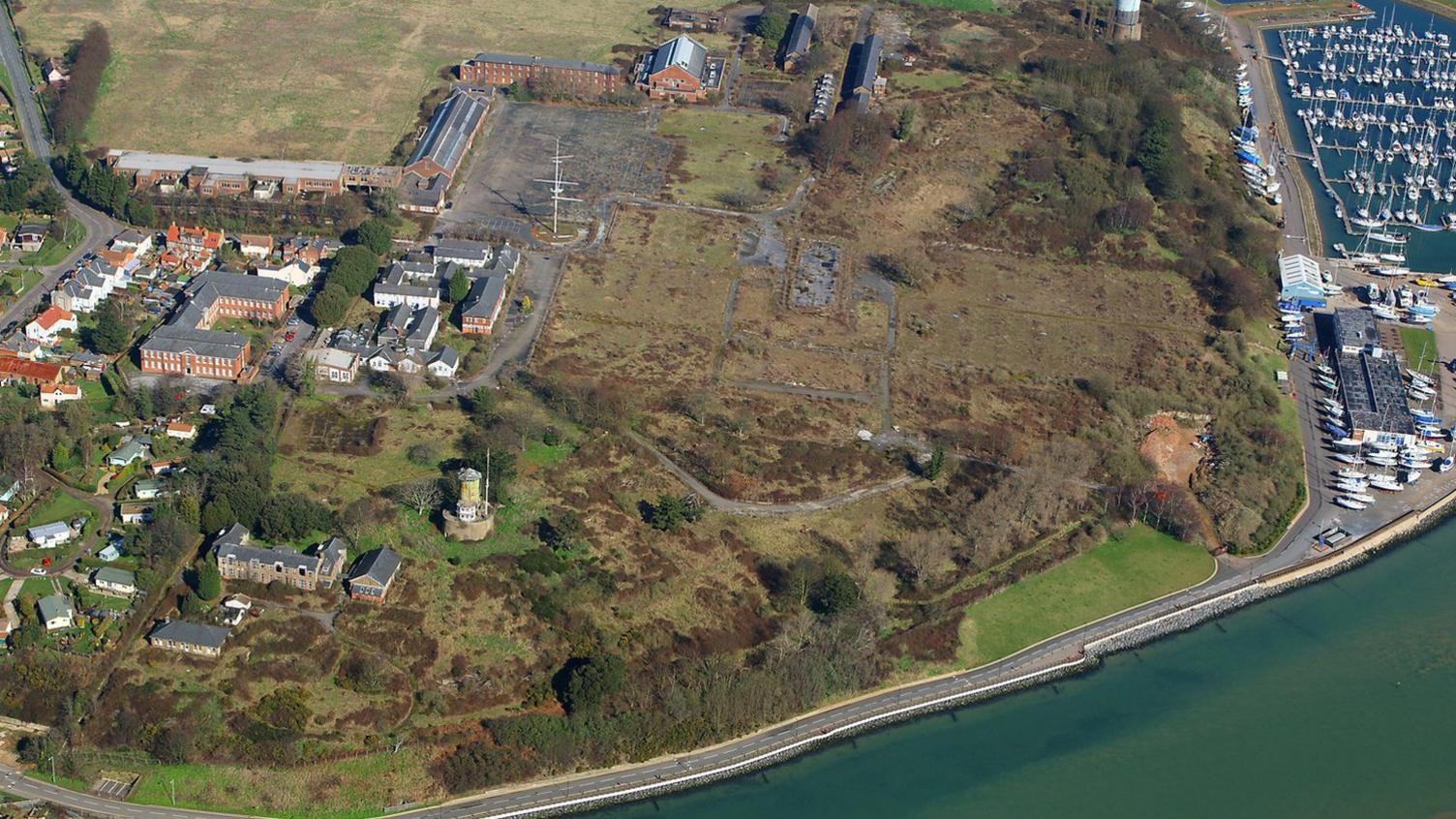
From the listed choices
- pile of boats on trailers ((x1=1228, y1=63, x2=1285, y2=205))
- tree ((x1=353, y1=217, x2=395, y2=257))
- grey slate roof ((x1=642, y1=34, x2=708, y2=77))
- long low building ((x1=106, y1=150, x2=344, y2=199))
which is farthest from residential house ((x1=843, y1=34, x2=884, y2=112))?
long low building ((x1=106, y1=150, x2=344, y2=199))

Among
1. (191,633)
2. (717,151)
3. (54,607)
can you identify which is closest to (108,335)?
(54,607)

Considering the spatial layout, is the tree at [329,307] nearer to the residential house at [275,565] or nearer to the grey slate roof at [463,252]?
the grey slate roof at [463,252]

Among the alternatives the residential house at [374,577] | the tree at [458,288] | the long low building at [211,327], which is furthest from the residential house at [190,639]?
the tree at [458,288]

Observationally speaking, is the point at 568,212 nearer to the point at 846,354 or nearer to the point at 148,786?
the point at 846,354

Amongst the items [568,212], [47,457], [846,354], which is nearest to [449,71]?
[568,212]

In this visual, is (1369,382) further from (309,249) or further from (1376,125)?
(309,249)
